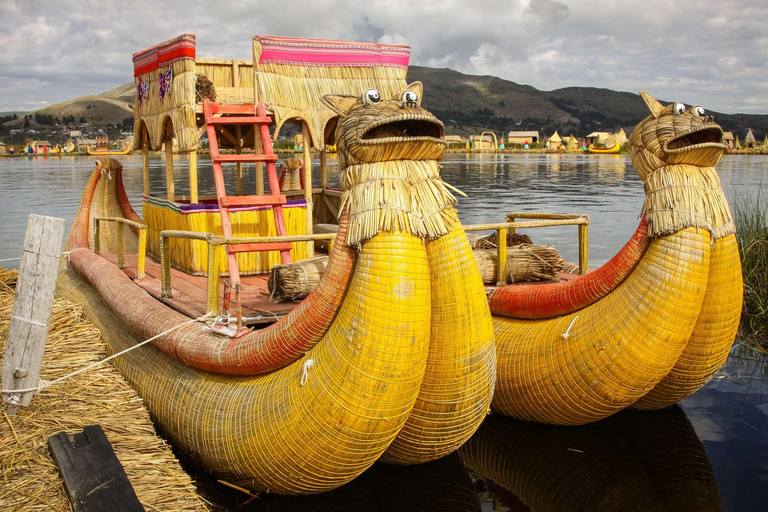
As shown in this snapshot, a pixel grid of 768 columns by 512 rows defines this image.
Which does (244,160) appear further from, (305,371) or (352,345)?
(352,345)

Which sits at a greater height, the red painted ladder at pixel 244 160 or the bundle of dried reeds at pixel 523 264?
the red painted ladder at pixel 244 160

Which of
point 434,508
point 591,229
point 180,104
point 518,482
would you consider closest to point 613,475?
point 518,482

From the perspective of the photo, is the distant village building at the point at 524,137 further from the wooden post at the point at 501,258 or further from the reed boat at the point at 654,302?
the reed boat at the point at 654,302

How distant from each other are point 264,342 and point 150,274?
4446 mm

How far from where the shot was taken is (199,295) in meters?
7.74

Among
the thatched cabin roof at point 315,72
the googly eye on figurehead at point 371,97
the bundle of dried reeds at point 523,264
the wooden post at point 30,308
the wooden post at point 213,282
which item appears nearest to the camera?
the googly eye on figurehead at point 371,97

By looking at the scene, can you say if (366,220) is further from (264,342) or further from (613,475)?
(613,475)

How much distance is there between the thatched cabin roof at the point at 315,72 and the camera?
8992 mm

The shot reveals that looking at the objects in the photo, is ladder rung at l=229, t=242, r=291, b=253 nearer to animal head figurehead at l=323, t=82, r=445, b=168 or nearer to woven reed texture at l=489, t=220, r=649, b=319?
woven reed texture at l=489, t=220, r=649, b=319

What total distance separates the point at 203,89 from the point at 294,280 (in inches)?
136

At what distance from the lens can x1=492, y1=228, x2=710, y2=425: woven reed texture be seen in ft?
18.9

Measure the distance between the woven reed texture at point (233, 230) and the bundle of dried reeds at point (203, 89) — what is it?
1.48 meters

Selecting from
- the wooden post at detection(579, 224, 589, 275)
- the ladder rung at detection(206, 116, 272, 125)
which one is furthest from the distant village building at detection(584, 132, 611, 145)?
the ladder rung at detection(206, 116, 272, 125)

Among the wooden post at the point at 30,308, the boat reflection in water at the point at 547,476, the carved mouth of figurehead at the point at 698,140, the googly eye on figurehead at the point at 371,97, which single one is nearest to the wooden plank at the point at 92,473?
the wooden post at the point at 30,308
